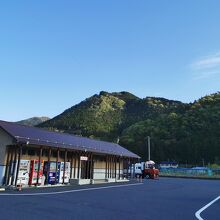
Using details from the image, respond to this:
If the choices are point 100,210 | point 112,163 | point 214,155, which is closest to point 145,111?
point 214,155

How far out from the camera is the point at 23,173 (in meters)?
20.8

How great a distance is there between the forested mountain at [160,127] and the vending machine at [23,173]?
4990cm

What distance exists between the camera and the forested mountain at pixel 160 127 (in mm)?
66500

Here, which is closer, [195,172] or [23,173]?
[23,173]

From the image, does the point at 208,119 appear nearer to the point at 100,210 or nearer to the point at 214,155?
the point at 214,155

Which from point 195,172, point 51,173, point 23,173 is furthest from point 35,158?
point 195,172

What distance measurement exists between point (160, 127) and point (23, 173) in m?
61.0

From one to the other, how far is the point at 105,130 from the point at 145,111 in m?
26.8

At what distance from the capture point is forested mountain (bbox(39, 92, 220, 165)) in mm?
66500

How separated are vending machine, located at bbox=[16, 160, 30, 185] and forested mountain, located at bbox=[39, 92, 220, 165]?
49900mm

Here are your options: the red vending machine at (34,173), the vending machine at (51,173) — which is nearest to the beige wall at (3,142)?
the red vending machine at (34,173)

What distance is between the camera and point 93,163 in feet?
100

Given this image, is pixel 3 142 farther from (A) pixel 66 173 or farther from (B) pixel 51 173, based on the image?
(A) pixel 66 173

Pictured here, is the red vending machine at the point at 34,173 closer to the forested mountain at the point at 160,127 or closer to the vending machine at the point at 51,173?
the vending machine at the point at 51,173
